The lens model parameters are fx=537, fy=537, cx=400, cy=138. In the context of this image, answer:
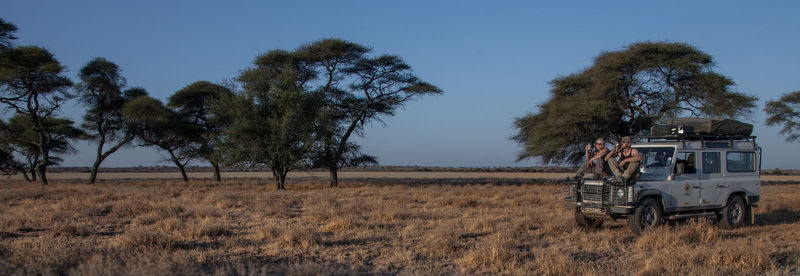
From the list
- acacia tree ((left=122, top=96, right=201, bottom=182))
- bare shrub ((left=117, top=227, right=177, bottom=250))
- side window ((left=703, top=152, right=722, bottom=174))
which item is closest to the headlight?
side window ((left=703, top=152, right=722, bottom=174))

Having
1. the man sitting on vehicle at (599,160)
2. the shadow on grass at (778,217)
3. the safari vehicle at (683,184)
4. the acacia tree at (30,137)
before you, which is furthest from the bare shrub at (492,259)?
the acacia tree at (30,137)

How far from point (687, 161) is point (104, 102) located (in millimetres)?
33024

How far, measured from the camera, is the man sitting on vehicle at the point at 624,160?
10.6 metres

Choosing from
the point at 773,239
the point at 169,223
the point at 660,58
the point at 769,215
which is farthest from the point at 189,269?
the point at 660,58

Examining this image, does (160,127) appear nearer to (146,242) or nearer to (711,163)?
(146,242)

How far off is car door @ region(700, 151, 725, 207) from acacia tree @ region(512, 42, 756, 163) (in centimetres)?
1405

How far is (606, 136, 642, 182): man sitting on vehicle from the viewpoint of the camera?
10586 mm

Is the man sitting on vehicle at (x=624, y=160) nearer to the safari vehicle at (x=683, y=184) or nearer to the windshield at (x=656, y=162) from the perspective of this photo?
the safari vehicle at (x=683, y=184)

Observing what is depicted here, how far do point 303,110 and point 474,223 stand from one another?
1603 centimetres

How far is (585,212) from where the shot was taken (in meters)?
11.3

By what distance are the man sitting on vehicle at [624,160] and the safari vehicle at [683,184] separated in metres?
0.14

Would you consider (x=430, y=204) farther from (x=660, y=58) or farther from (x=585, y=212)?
(x=660, y=58)

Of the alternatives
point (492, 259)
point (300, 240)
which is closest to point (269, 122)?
point (300, 240)

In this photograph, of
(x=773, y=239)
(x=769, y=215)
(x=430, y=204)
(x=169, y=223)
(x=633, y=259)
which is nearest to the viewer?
(x=633, y=259)
